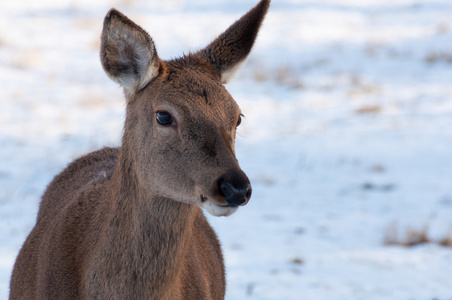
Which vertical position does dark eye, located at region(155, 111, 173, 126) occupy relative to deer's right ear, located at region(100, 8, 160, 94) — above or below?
below

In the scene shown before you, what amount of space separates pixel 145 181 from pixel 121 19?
95cm

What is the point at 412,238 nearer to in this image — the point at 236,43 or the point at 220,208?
the point at 236,43

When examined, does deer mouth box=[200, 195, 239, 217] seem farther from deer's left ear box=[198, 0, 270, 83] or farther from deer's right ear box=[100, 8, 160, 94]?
deer's left ear box=[198, 0, 270, 83]

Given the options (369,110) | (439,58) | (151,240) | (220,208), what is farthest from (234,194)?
(439,58)

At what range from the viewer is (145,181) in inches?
161

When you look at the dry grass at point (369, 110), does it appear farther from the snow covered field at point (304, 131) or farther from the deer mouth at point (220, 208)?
the deer mouth at point (220, 208)

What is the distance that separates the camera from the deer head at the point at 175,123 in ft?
12.1

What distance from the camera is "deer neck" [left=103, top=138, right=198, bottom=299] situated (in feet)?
13.3

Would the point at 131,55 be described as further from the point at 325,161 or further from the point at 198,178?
the point at 325,161

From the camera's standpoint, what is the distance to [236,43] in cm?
464

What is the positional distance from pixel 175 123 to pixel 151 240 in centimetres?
70

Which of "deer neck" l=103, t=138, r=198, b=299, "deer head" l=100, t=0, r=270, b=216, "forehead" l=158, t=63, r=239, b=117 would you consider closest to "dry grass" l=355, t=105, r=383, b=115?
"deer head" l=100, t=0, r=270, b=216

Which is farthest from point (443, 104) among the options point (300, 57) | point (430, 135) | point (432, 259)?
point (432, 259)

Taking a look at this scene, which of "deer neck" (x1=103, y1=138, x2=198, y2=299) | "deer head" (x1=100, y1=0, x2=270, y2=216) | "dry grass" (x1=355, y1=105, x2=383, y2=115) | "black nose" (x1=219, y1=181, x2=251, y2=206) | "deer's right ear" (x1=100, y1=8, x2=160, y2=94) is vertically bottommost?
"dry grass" (x1=355, y1=105, x2=383, y2=115)
